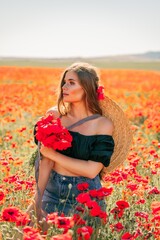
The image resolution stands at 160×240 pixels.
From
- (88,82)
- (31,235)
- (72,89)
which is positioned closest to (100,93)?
(88,82)

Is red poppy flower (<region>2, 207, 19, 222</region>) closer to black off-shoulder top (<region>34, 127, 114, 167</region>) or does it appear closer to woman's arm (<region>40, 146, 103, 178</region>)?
woman's arm (<region>40, 146, 103, 178</region>)

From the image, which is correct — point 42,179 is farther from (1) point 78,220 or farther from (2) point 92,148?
(1) point 78,220

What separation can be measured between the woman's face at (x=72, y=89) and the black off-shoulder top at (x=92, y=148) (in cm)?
27

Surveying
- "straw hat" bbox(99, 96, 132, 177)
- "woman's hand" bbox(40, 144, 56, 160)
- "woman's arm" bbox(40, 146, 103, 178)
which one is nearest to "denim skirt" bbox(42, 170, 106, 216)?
"woman's arm" bbox(40, 146, 103, 178)

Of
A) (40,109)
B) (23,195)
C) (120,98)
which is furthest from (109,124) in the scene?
(120,98)

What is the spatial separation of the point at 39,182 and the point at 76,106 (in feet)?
2.30

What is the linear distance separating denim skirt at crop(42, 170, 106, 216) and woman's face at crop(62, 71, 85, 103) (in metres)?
0.59

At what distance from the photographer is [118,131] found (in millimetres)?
3979

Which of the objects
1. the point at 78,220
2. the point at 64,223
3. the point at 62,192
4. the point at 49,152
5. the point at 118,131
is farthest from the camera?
the point at 118,131

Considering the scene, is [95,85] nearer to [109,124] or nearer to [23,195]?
[109,124]

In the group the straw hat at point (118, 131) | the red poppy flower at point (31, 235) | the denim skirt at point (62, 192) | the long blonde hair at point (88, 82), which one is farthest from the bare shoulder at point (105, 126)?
the red poppy flower at point (31, 235)

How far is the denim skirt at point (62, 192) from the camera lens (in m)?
3.58

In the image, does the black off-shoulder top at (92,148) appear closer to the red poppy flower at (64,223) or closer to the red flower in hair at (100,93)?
the red flower in hair at (100,93)

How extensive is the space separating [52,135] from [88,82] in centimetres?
73
